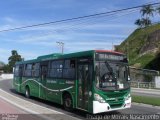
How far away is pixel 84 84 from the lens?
16.3 meters

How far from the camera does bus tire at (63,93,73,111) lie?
17.8 metres

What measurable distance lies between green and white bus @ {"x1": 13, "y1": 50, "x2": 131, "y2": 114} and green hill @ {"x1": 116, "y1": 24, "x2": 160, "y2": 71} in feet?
178

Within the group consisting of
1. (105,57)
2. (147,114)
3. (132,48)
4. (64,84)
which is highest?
(132,48)

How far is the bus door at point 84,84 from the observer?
15.9 meters

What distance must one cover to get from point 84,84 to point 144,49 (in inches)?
2873

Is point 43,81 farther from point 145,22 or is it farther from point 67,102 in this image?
point 145,22

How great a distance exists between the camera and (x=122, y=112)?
17203mm

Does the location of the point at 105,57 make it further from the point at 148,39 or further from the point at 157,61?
the point at 148,39

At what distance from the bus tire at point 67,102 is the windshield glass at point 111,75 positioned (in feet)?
9.08

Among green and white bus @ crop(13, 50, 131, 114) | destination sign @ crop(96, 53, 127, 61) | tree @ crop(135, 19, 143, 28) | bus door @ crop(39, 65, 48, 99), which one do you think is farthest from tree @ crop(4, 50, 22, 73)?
destination sign @ crop(96, 53, 127, 61)

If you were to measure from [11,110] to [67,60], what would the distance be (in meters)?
3.71

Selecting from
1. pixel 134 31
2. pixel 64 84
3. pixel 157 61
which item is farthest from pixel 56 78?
pixel 134 31

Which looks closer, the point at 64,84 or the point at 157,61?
the point at 64,84

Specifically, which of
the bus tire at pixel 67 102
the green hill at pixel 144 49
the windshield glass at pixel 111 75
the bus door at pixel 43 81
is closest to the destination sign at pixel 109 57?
the windshield glass at pixel 111 75
